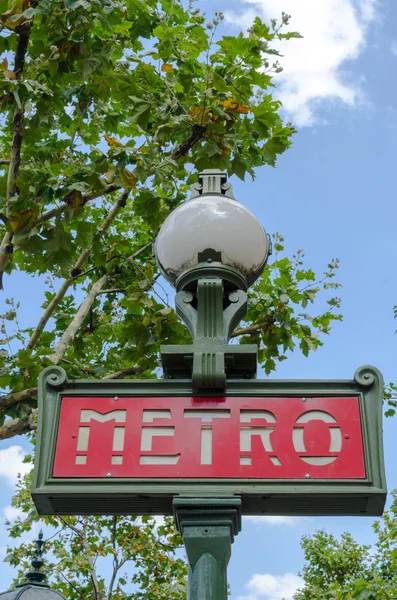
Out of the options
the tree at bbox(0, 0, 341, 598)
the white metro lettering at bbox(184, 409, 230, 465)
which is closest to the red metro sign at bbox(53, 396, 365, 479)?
the white metro lettering at bbox(184, 409, 230, 465)

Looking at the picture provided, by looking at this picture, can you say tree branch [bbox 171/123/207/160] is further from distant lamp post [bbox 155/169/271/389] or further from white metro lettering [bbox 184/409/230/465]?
white metro lettering [bbox 184/409/230/465]

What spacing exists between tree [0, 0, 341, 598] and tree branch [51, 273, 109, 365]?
0.01m

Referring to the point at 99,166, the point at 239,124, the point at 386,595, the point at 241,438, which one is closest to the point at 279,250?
the point at 239,124

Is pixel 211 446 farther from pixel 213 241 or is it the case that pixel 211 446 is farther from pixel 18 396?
pixel 18 396

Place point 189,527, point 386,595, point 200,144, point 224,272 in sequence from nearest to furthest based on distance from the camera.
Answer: point 189,527, point 224,272, point 200,144, point 386,595

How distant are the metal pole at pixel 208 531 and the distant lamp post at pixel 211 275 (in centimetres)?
38

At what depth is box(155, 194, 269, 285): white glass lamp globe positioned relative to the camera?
2.67 meters

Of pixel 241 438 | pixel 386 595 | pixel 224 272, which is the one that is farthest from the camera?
pixel 386 595

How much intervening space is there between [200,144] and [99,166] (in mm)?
1386

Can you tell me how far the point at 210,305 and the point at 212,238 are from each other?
282 mm

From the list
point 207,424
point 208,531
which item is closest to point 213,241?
point 207,424

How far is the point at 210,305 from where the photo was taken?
8.33 feet

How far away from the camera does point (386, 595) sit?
32.1ft

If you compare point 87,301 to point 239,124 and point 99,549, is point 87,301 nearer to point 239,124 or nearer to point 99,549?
point 239,124
